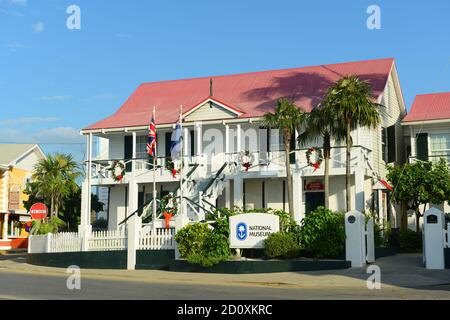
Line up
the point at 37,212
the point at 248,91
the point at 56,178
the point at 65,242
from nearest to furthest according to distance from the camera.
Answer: the point at 65,242 < the point at 37,212 < the point at 248,91 < the point at 56,178

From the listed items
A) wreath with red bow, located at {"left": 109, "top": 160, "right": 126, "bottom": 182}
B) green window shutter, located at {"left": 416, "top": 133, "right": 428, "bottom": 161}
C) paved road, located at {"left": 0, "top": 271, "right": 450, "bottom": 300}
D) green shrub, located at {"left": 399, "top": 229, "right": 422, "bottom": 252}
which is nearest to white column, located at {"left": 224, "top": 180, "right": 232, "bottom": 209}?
wreath with red bow, located at {"left": 109, "top": 160, "right": 126, "bottom": 182}

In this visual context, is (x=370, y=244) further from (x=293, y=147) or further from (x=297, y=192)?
(x=293, y=147)

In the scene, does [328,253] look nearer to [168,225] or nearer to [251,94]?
[168,225]

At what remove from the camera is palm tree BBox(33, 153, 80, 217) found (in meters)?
43.0

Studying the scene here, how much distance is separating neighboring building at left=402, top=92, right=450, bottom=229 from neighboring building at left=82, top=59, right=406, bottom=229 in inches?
41.7

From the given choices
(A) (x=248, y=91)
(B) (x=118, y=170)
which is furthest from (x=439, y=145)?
(B) (x=118, y=170)

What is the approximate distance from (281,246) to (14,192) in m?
37.0

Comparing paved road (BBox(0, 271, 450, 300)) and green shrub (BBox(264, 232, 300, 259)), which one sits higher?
green shrub (BBox(264, 232, 300, 259))

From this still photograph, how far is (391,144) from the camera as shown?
32500 mm

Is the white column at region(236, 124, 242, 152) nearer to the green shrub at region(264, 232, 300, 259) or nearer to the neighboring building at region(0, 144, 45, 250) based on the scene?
the green shrub at region(264, 232, 300, 259)

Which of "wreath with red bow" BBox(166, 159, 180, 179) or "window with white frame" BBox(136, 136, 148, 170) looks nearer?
"wreath with red bow" BBox(166, 159, 180, 179)

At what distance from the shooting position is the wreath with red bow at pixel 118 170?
31.8 metres

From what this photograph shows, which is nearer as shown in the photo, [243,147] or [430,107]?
[243,147]

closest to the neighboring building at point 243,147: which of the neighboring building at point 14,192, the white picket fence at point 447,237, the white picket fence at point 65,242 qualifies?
the white picket fence at point 65,242
